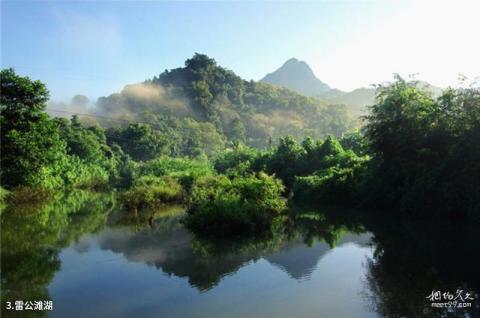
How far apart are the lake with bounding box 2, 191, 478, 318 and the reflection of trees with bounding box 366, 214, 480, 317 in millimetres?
58

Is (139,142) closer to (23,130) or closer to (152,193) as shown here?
(23,130)

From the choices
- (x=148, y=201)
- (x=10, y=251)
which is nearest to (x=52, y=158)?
(x=148, y=201)

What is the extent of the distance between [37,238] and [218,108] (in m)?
86.0

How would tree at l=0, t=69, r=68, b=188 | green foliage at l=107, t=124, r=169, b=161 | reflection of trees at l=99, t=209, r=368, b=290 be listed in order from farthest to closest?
green foliage at l=107, t=124, r=169, b=161 → tree at l=0, t=69, r=68, b=188 → reflection of trees at l=99, t=209, r=368, b=290

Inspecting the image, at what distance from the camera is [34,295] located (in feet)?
32.3

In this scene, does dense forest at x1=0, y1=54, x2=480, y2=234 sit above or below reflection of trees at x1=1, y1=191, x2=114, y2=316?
above

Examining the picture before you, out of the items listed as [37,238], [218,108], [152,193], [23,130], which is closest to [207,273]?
[37,238]

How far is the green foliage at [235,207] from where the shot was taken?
16812 millimetres

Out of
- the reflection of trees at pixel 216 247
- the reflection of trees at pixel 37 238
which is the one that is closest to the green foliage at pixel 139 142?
the reflection of trees at pixel 37 238

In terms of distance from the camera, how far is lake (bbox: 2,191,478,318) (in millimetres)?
8875

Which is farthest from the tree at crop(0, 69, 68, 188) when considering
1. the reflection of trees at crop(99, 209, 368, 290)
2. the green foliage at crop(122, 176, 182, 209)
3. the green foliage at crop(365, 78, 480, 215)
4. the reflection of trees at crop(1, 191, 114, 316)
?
the green foliage at crop(365, 78, 480, 215)

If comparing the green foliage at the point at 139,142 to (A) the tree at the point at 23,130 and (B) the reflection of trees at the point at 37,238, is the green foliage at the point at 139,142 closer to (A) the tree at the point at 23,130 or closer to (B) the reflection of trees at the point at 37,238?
(A) the tree at the point at 23,130

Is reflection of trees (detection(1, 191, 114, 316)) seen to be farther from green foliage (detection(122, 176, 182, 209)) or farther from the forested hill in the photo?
the forested hill

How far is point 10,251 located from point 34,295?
4.98m
